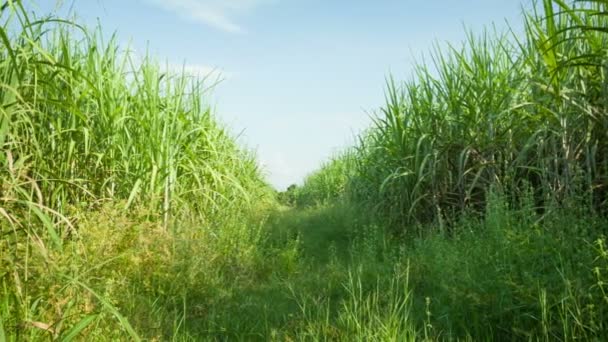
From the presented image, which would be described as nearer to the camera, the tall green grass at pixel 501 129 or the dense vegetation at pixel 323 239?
the dense vegetation at pixel 323 239

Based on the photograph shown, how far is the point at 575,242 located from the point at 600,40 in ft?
6.80

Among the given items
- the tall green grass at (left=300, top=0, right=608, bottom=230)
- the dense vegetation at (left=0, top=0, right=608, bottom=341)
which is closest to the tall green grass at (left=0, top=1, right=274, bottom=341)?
the dense vegetation at (left=0, top=0, right=608, bottom=341)

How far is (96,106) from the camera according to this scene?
4758mm

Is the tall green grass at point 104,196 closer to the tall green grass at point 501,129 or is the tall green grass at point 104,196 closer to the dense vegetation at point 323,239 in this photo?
the dense vegetation at point 323,239

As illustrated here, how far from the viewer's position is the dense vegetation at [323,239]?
8.98 ft

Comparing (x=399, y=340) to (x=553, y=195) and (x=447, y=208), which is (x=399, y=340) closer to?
(x=553, y=195)

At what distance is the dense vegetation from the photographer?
274cm

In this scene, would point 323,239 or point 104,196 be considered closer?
point 104,196

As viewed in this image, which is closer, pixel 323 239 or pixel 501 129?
pixel 501 129

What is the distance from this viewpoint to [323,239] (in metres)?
7.25

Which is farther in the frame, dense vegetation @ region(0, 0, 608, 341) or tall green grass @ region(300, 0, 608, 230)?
tall green grass @ region(300, 0, 608, 230)

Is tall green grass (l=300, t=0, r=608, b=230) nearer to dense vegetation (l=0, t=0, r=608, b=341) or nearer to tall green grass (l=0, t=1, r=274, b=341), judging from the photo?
dense vegetation (l=0, t=0, r=608, b=341)

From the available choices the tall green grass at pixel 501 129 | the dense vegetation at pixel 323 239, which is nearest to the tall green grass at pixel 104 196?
the dense vegetation at pixel 323 239

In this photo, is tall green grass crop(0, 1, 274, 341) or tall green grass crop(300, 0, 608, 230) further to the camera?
tall green grass crop(300, 0, 608, 230)
